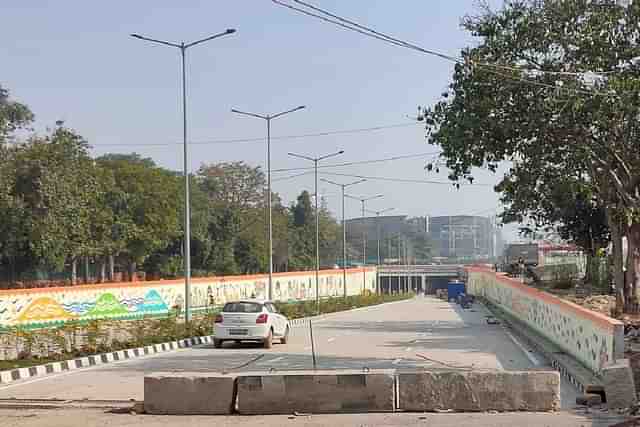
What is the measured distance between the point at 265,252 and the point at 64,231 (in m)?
45.2

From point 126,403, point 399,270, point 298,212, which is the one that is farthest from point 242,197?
point 126,403

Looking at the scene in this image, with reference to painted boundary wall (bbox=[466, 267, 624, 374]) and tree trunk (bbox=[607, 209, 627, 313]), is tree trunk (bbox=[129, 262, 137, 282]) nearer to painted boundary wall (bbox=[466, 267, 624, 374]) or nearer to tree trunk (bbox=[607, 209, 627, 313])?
painted boundary wall (bbox=[466, 267, 624, 374])

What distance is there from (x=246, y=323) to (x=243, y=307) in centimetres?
64

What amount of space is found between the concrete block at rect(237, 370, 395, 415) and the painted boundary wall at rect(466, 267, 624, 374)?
4.05 m

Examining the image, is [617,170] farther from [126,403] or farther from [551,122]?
[126,403]

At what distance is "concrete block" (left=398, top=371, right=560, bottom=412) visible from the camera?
13.4 m

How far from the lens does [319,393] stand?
44.2 ft

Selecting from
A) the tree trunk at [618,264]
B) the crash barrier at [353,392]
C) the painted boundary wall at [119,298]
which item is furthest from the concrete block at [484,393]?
the painted boundary wall at [119,298]

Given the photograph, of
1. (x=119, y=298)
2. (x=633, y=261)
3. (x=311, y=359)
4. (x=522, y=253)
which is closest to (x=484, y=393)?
(x=311, y=359)

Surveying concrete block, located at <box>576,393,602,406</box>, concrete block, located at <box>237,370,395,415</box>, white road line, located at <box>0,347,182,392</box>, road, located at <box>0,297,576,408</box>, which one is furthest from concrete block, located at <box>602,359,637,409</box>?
white road line, located at <box>0,347,182,392</box>

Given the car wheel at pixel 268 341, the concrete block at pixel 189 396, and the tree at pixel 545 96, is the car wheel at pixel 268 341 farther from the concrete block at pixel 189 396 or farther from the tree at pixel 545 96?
the concrete block at pixel 189 396

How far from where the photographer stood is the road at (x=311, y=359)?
16859mm

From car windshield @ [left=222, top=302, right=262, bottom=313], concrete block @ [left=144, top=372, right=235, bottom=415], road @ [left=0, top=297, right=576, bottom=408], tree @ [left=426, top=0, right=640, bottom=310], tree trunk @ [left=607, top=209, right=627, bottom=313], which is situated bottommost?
road @ [left=0, top=297, right=576, bottom=408]

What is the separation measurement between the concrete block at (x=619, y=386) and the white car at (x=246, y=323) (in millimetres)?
14292
